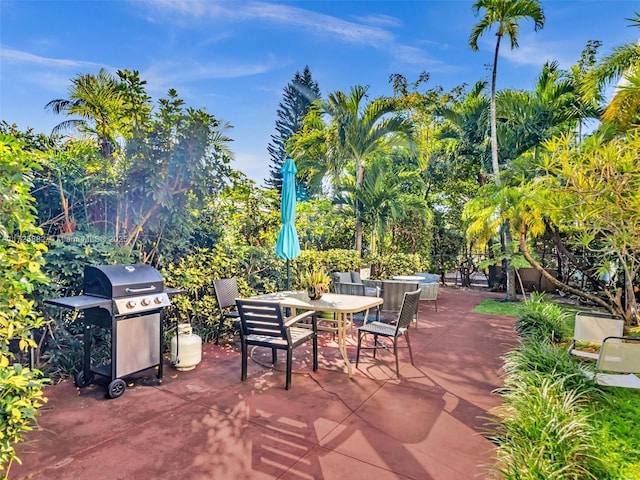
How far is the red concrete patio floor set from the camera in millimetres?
2248

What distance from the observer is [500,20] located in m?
8.80

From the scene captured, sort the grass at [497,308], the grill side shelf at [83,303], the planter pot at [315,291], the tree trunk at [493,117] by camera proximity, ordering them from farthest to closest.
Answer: the tree trunk at [493,117], the grass at [497,308], the planter pot at [315,291], the grill side shelf at [83,303]

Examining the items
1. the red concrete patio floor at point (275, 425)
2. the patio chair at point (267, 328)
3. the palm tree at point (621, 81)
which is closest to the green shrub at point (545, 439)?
the red concrete patio floor at point (275, 425)

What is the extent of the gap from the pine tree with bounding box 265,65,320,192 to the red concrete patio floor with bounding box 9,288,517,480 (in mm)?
19861

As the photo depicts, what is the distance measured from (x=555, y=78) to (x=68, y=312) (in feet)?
40.6

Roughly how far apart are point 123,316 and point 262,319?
1.39 metres

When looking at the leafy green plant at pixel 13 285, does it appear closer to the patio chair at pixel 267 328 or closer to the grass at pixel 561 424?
the patio chair at pixel 267 328

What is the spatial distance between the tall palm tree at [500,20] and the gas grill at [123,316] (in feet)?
29.0

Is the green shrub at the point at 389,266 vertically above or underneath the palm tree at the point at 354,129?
underneath

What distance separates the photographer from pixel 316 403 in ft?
10.5

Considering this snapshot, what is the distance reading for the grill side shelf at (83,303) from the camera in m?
3.00

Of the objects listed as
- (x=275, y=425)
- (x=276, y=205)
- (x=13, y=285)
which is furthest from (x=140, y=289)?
(x=276, y=205)

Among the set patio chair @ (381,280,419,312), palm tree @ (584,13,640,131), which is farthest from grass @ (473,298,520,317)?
palm tree @ (584,13,640,131)

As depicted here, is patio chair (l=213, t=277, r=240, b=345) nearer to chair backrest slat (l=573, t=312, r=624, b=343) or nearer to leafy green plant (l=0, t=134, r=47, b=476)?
leafy green plant (l=0, t=134, r=47, b=476)
